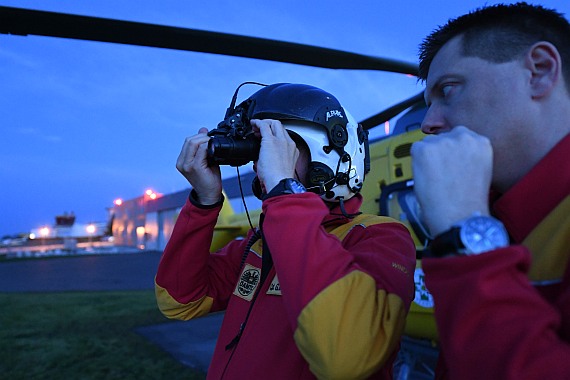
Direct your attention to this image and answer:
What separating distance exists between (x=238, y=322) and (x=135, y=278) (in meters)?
13.7

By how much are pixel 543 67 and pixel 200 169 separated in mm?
1117

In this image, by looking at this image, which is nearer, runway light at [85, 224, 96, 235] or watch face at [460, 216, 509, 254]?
watch face at [460, 216, 509, 254]

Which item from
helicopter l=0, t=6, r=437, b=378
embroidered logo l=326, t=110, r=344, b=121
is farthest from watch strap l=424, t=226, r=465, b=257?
helicopter l=0, t=6, r=437, b=378

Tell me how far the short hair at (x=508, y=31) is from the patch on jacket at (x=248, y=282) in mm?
942

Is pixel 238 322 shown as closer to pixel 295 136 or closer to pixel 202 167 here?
pixel 202 167

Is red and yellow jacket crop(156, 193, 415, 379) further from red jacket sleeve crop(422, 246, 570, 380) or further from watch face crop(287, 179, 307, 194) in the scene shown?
red jacket sleeve crop(422, 246, 570, 380)

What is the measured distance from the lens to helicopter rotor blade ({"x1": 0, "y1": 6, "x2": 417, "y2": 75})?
2.42m

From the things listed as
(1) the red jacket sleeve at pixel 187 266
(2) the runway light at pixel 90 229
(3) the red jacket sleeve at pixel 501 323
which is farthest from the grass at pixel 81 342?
(2) the runway light at pixel 90 229

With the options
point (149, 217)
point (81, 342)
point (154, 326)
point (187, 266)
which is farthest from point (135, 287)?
point (149, 217)

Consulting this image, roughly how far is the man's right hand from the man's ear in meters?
1.07

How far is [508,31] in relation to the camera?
991mm

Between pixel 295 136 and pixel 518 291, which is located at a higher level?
pixel 295 136

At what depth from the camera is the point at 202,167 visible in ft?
5.32

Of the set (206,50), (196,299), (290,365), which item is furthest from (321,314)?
(206,50)
